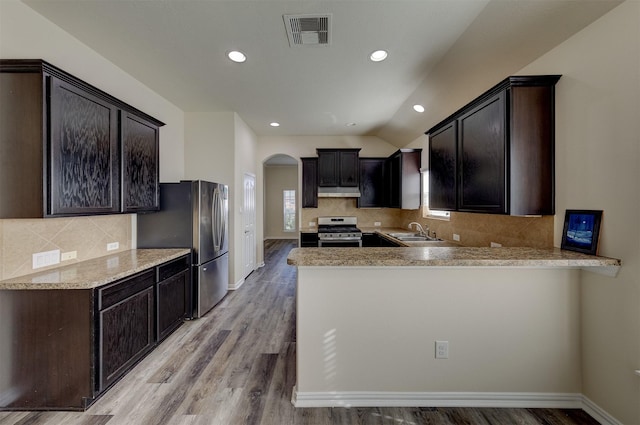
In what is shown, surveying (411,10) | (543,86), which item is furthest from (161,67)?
(543,86)

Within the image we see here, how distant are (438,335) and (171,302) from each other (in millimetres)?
2652

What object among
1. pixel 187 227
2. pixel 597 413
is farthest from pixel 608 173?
pixel 187 227

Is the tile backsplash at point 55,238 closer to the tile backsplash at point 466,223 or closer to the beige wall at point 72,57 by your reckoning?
the beige wall at point 72,57

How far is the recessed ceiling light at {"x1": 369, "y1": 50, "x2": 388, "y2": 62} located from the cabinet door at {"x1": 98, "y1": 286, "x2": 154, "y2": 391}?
3153mm

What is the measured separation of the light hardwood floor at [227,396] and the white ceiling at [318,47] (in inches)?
107

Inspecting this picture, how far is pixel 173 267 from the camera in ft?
9.32

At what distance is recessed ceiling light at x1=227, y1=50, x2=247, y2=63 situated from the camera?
255cm

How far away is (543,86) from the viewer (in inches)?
72.3

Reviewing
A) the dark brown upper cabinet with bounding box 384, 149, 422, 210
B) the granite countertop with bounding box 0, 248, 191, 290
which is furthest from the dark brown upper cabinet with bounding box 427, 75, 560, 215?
the granite countertop with bounding box 0, 248, 191, 290

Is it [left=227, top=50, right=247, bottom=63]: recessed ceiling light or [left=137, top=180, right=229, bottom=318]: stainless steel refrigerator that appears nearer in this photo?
[left=227, top=50, right=247, bottom=63]: recessed ceiling light

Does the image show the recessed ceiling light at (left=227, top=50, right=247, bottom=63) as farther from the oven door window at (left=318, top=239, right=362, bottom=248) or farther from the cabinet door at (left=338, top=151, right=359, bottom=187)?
the oven door window at (left=318, top=239, right=362, bottom=248)

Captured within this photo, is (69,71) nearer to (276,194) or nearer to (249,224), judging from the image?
(249,224)

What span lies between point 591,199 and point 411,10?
6.02 ft

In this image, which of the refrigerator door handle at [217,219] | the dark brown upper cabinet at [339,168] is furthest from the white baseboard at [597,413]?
the dark brown upper cabinet at [339,168]
